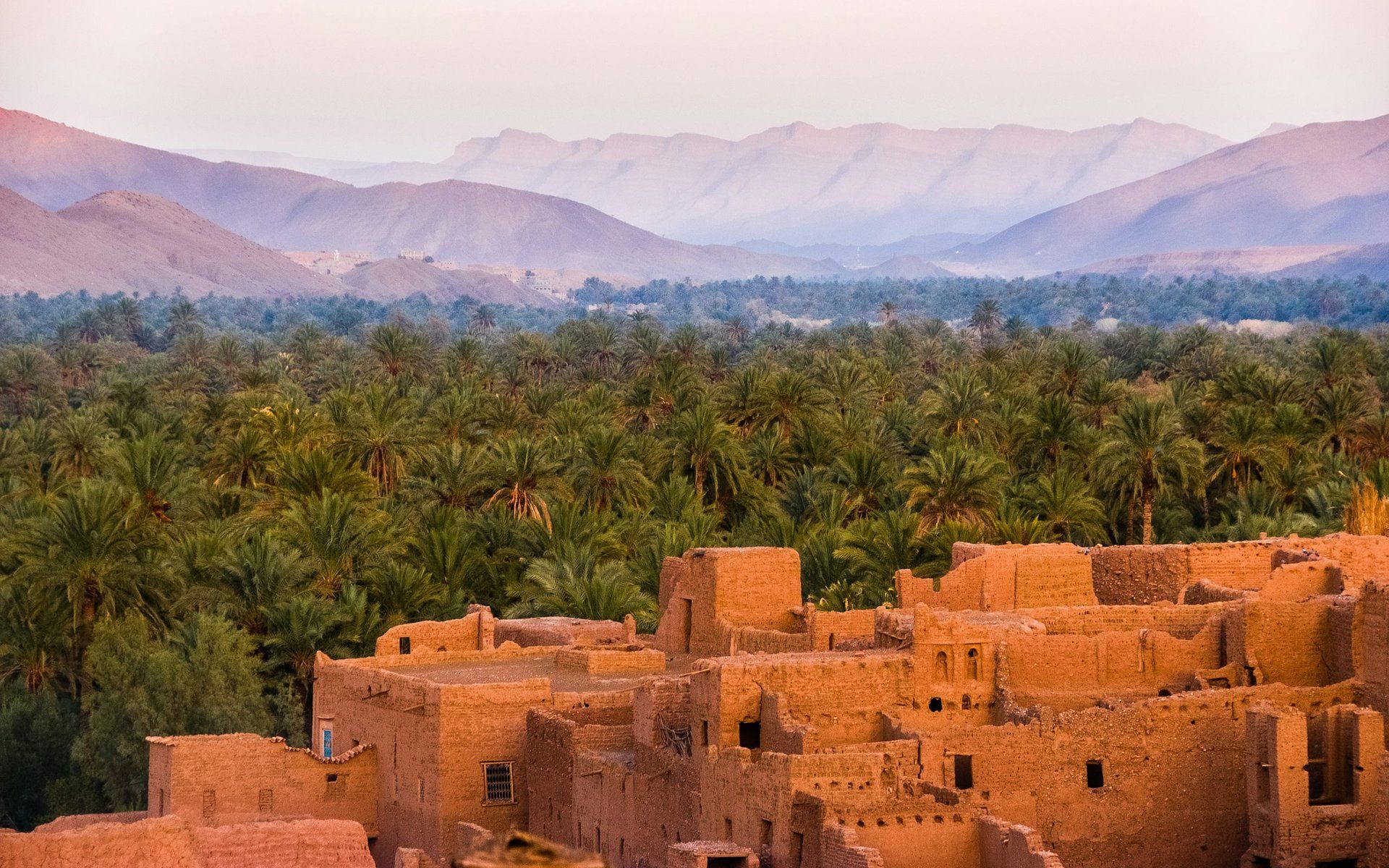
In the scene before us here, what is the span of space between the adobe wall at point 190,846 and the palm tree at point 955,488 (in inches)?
904

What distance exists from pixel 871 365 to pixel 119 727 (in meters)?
53.2

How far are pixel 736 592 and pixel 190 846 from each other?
1092 centimetres

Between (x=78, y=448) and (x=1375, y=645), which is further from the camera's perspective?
(x=78, y=448)

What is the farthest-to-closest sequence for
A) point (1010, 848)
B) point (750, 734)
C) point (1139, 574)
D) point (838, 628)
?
point (1139, 574) < point (838, 628) < point (750, 734) < point (1010, 848)

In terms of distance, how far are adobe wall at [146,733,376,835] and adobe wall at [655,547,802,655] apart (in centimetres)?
534

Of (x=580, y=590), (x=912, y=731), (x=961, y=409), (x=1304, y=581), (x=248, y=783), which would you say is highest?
(x=961, y=409)

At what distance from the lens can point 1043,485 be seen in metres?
49.5

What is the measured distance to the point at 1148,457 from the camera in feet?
177

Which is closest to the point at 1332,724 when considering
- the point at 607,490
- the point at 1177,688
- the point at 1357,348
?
the point at 1177,688

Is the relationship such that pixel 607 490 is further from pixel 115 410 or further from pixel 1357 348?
pixel 1357 348

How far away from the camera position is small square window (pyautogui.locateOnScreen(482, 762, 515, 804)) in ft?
101

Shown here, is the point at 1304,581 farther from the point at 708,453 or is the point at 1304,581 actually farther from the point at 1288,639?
the point at 708,453

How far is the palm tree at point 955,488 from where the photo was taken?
1907 inches

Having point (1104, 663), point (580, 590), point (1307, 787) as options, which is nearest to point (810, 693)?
point (1104, 663)
